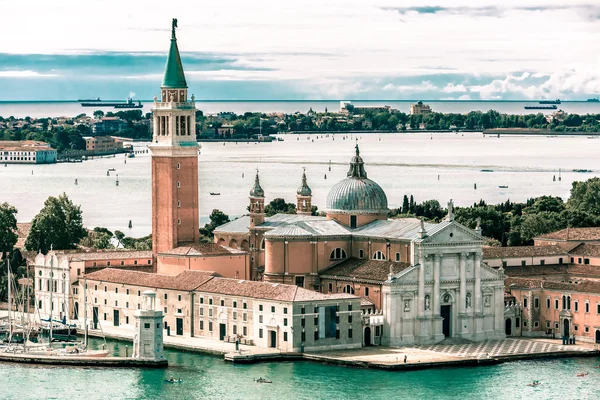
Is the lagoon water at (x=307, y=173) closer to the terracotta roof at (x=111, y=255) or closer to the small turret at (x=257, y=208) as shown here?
the terracotta roof at (x=111, y=255)

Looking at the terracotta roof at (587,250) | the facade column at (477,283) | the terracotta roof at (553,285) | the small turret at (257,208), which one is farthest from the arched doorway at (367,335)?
the terracotta roof at (587,250)

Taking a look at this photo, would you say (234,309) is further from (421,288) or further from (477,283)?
(477,283)

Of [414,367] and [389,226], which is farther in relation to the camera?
[389,226]

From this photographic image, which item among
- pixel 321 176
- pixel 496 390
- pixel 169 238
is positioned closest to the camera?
pixel 496 390

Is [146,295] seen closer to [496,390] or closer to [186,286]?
[186,286]

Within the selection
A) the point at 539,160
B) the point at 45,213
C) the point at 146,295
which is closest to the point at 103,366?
the point at 146,295

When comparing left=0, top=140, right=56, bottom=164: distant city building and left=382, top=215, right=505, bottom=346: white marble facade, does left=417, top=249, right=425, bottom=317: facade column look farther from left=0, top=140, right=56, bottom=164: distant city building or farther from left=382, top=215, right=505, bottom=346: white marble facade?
left=0, top=140, right=56, bottom=164: distant city building
